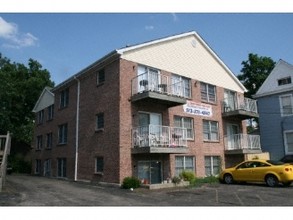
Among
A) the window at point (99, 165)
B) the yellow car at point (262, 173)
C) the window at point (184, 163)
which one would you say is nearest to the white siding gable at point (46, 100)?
the window at point (99, 165)

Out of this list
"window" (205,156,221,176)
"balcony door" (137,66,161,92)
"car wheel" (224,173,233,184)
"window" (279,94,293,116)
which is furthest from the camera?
"window" (279,94,293,116)

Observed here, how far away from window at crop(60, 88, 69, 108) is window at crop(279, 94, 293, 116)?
18.4 metres

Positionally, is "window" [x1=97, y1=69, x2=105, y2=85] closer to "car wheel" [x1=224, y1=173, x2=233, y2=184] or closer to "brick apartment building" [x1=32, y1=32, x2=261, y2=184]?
"brick apartment building" [x1=32, y1=32, x2=261, y2=184]

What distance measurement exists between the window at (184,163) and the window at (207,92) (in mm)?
4636

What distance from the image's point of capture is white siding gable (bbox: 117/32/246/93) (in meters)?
19.4

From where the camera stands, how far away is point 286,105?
91.6 feet

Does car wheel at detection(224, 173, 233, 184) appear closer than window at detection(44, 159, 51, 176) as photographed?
Yes

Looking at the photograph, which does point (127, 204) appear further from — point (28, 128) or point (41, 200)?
point (28, 128)

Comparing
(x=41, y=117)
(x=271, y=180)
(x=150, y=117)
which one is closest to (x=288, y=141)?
(x=271, y=180)

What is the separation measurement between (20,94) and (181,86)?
26.3m

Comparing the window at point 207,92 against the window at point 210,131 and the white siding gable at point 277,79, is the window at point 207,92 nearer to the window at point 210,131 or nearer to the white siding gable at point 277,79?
the window at point 210,131

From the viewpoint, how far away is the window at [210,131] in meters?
22.2

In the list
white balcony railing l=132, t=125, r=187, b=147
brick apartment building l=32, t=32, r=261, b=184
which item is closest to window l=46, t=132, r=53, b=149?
brick apartment building l=32, t=32, r=261, b=184

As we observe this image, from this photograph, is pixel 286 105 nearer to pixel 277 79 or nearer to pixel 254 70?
pixel 277 79
